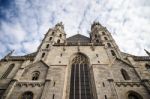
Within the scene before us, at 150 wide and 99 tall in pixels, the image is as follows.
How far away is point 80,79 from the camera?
1795 cm

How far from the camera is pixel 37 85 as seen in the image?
16938 millimetres

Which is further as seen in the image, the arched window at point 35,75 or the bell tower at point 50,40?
the bell tower at point 50,40

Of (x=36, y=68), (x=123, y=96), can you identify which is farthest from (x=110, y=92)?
(x=36, y=68)

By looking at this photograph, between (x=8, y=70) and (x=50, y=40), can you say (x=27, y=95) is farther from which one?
(x=50, y=40)

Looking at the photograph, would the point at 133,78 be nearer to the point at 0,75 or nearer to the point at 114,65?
the point at 114,65

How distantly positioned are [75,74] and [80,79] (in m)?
1.04

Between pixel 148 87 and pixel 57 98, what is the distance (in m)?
9.63

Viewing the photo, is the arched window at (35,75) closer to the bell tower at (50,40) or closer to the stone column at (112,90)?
the bell tower at (50,40)

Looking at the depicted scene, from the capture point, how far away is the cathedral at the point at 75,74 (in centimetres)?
1596

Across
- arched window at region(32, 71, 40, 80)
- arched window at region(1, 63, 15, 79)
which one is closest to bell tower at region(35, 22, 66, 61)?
arched window at region(32, 71, 40, 80)

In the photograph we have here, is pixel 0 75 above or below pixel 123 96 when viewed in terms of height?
above

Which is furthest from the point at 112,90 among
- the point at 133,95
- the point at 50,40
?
the point at 50,40

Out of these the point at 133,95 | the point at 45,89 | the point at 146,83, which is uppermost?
the point at 146,83

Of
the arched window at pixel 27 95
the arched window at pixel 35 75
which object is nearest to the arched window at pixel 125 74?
the arched window at pixel 35 75
